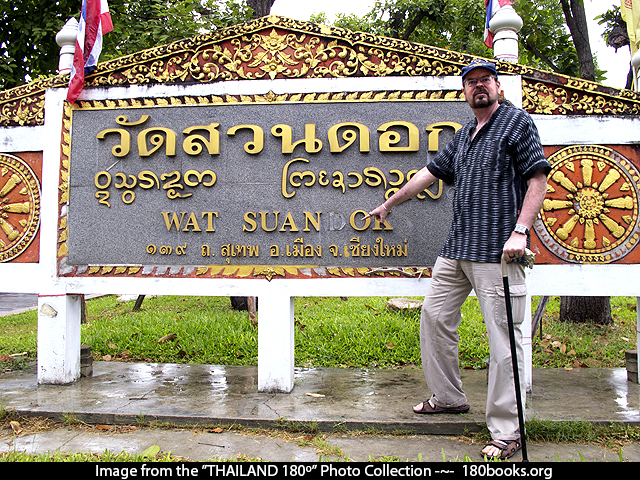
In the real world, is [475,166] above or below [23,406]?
above

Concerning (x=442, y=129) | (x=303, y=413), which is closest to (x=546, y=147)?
(x=442, y=129)

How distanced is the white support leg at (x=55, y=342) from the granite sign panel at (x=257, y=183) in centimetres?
41

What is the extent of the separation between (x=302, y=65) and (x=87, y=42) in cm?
196

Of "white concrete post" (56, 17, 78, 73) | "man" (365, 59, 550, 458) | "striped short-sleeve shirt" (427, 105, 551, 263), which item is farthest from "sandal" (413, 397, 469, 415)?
"white concrete post" (56, 17, 78, 73)

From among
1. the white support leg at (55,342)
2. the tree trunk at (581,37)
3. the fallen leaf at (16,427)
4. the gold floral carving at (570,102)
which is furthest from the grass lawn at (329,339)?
the tree trunk at (581,37)

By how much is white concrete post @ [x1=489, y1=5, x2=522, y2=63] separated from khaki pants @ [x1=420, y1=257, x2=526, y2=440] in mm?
1974

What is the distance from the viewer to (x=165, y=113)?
4.27 m

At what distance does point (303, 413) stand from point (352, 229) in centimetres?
152

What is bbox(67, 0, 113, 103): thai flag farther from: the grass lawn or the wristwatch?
the wristwatch

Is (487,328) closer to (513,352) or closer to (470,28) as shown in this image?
(513,352)

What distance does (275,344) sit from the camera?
3965 mm

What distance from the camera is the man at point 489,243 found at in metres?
2.93

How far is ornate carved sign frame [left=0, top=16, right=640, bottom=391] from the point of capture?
395 cm
